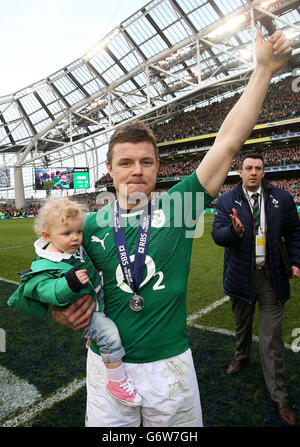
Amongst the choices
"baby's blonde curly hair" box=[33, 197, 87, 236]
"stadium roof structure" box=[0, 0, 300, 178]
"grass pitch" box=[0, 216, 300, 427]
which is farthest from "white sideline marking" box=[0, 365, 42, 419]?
"stadium roof structure" box=[0, 0, 300, 178]

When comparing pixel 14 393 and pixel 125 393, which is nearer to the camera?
pixel 125 393

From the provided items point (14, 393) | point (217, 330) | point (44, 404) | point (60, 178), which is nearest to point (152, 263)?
point (44, 404)

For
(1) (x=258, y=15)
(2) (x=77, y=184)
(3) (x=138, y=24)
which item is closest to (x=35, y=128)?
(2) (x=77, y=184)

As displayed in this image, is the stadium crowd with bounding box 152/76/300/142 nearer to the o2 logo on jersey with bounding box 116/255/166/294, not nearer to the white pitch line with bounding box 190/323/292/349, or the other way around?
the white pitch line with bounding box 190/323/292/349

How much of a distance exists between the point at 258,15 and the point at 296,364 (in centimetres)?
2532

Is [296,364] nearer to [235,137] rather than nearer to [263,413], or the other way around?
[263,413]

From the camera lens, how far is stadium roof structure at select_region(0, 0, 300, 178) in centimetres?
2069

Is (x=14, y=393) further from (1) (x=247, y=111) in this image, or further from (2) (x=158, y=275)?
(1) (x=247, y=111)

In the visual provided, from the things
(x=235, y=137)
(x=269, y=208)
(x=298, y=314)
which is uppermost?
(x=235, y=137)

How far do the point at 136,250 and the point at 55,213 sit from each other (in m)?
0.54

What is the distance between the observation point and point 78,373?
2998 millimetres

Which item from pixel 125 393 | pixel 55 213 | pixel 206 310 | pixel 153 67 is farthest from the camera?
pixel 153 67

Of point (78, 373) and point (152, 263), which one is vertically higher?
point (152, 263)
